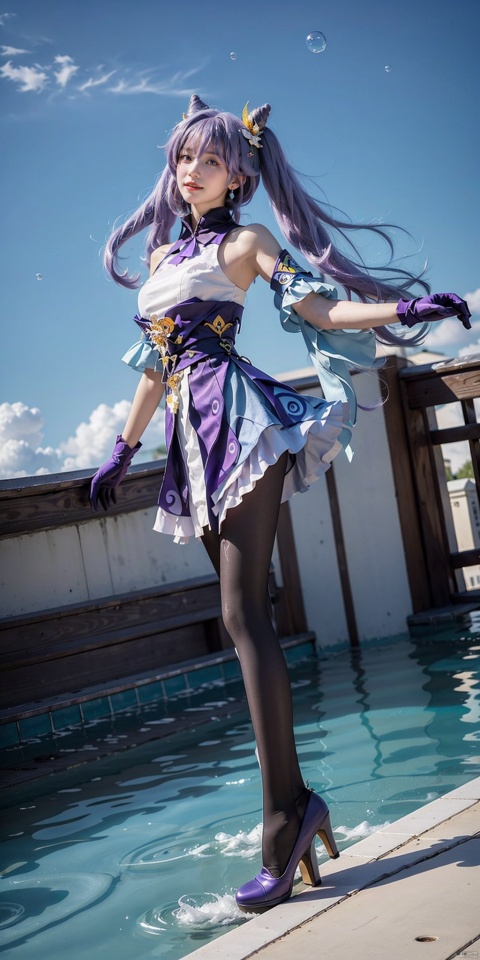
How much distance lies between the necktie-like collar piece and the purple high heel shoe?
1.12 metres

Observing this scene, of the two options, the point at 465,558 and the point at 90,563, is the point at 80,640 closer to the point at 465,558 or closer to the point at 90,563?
the point at 90,563

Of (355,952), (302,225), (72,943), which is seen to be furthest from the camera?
(302,225)

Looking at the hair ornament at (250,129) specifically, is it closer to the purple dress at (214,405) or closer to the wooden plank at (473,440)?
the purple dress at (214,405)

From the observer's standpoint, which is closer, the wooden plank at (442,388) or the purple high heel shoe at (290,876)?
the purple high heel shoe at (290,876)

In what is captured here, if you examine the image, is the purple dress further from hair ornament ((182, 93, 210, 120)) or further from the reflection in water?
the reflection in water

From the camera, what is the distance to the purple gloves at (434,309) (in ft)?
5.17

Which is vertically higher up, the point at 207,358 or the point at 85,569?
the point at 207,358

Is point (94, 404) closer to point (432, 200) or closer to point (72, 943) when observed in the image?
point (432, 200)

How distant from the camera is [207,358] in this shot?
1.79m

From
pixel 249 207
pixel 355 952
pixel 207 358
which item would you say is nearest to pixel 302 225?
pixel 249 207

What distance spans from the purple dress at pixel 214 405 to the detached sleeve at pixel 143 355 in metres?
0.08

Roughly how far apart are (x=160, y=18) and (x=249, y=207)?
2428 cm

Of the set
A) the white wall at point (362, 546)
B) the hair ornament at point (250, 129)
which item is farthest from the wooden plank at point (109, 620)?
the hair ornament at point (250, 129)

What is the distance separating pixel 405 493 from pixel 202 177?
2.87 meters
